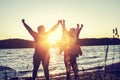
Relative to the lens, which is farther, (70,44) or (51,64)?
(51,64)

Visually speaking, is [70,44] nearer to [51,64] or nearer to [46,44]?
Answer: [46,44]

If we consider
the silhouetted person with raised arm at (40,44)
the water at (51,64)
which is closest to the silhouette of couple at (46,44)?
the silhouetted person with raised arm at (40,44)

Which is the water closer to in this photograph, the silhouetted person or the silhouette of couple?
the silhouette of couple

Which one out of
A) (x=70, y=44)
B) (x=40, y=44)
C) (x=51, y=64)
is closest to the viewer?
(x=40, y=44)

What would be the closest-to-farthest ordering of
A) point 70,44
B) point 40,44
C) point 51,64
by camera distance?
point 40,44 < point 70,44 < point 51,64

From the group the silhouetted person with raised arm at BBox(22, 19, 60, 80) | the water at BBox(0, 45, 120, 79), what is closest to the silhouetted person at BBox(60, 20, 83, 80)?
the silhouetted person with raised arm at BBox(22, 19, 60, 80)

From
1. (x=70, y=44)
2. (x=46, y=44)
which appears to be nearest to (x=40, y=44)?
(x=46, y=44)

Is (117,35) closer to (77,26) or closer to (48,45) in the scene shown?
(77,26)

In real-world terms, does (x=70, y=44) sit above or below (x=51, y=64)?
above

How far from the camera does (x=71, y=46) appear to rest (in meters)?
9.87

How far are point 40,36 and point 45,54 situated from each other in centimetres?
71

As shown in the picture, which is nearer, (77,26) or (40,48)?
(40,48)

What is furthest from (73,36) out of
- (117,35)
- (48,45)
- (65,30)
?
(117,35)

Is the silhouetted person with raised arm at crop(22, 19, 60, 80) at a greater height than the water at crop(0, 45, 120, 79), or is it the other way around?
the silhouetted person with raised arm at crop(22, 19, 60, 80)
